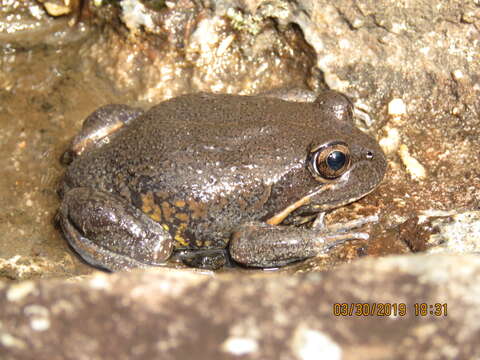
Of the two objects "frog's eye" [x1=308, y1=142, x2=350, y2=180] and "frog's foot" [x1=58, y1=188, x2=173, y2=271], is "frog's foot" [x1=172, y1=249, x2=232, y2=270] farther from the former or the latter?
"frog's eye" [x1=308, y1=142, x2=350, y2=180]

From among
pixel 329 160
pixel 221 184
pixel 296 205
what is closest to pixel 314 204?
pixel 296 205

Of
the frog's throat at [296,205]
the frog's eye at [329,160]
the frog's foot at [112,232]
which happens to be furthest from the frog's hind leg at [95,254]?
the frog's eye at [329,160]

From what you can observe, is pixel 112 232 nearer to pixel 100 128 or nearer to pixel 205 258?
pixel 205 258

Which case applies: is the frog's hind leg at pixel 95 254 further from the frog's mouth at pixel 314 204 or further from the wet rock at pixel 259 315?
the wet rock at pixel 259 315

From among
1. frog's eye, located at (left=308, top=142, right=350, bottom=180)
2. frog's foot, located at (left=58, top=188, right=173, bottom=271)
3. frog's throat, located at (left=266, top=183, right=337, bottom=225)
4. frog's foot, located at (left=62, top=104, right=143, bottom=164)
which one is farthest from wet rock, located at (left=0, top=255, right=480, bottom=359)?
frog's foot, located at (left=62, top=104, right=143, bottom=164)

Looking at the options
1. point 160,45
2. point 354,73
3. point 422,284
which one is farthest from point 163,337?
point 160,45

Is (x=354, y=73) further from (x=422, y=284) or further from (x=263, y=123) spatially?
(x=422, y=284)
